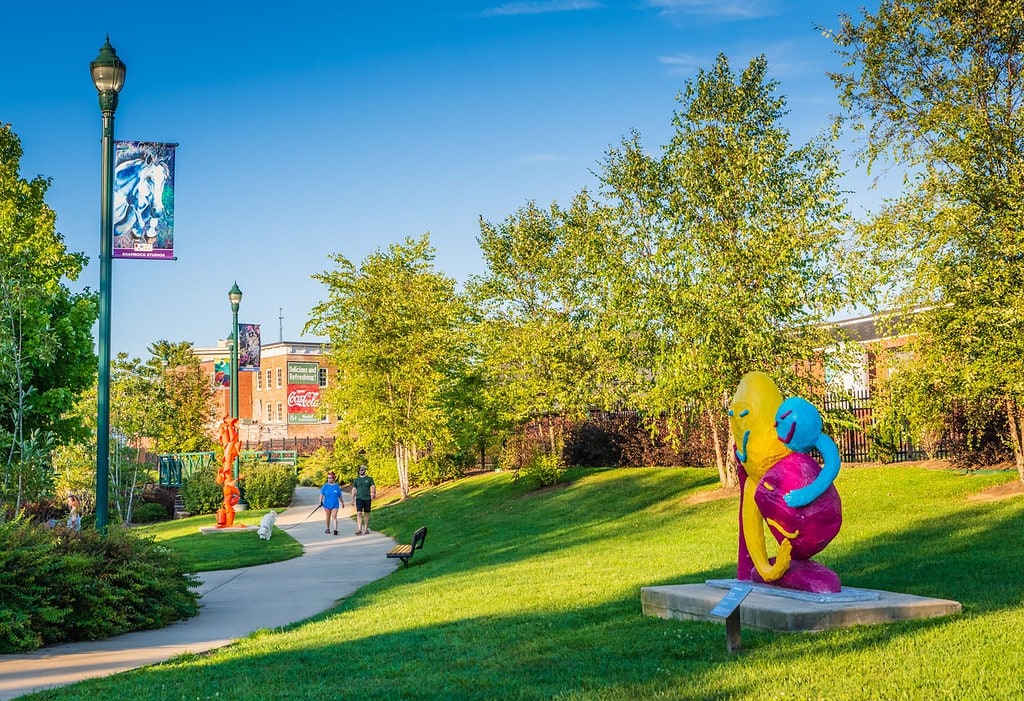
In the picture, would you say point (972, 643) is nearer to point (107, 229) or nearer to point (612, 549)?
point (612, 549)

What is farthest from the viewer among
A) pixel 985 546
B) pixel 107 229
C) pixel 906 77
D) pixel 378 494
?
pixel 378 494

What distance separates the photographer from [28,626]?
10.2 metres

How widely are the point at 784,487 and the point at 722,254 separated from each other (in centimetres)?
1215

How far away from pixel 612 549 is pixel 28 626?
9166 mm

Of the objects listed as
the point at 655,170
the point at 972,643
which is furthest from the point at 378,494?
the point at 972,643

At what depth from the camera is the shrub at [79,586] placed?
10.3 metres

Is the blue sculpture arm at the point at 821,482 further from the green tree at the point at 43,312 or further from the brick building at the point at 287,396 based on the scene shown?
the brick building at the point at 287,396

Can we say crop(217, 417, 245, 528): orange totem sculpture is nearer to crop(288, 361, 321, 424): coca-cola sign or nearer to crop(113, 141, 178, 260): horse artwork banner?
crop(113, 141, 178, 260): horse artwork banner

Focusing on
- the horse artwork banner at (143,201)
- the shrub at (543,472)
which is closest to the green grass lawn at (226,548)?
the horse artwork banner at (143,201)

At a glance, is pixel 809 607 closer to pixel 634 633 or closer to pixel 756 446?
pixel 634 633

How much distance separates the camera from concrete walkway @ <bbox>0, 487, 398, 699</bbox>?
Result: 9.16 m

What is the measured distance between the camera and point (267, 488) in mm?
39312

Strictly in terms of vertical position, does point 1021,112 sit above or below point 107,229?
above

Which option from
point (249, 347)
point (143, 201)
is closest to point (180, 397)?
point (249, 347)
